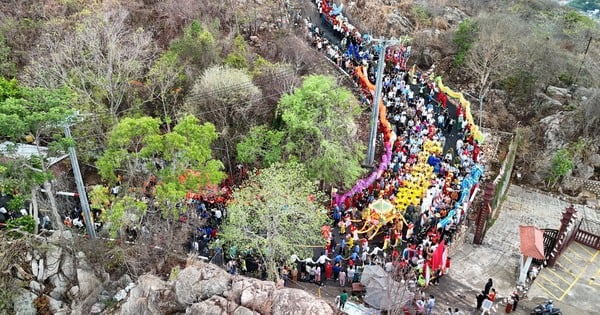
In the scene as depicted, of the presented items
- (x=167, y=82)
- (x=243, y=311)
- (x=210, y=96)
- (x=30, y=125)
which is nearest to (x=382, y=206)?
(x=243, y=311)

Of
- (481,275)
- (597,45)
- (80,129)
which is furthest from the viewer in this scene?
(597,45)

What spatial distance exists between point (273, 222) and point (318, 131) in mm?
6894

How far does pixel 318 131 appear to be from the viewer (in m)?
25.9

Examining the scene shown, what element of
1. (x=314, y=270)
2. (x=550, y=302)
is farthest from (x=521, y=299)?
(x=314, y=270)

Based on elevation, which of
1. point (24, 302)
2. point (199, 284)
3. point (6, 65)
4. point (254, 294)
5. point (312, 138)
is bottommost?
point (24, 302)

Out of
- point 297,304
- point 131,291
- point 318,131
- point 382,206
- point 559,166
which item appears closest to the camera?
point 297,304

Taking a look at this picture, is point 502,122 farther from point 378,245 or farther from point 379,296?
point 379,296

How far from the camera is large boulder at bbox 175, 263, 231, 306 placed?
59.8 feet

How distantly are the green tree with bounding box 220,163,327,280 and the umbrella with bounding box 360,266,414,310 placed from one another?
10.4 ft

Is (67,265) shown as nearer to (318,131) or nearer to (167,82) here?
(167,82)

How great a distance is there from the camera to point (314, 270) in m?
21.2

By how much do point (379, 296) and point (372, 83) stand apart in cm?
1969

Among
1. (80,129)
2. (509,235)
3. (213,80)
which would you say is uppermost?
(213,80)

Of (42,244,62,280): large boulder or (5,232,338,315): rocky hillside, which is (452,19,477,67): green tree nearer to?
(5,232,338,315): rocky hillside
